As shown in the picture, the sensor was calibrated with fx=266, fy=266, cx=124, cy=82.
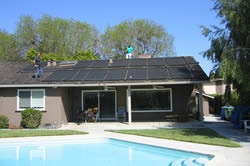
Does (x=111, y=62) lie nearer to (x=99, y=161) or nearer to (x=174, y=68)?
(x=174, y=68)

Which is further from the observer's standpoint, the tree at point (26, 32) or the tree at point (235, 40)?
the tree at point (26, 32)

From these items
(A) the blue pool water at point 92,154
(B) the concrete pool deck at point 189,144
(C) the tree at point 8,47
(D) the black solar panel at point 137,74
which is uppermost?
(C) the tree at point 8,47

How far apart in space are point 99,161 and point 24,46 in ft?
127

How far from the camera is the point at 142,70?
61.6ft

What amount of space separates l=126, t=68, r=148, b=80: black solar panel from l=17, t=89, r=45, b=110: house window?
19.1 feet

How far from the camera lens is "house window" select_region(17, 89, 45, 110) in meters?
17.5

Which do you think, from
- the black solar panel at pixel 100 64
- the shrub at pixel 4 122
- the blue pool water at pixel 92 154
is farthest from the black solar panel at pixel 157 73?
the shrub at pixel 4 122

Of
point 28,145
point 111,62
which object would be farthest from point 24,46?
point 28,145

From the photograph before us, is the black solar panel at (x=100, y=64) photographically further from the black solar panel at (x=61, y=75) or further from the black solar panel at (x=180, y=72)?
the black solar panel at (x=180, y=72)

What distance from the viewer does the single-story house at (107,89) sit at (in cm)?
1697

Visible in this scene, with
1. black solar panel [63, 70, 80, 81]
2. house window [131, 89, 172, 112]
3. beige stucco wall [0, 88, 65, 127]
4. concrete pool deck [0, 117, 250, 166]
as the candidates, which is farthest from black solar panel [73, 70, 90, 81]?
house window [131, 89, 172, 112]

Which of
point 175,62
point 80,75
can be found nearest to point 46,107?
point 80,75

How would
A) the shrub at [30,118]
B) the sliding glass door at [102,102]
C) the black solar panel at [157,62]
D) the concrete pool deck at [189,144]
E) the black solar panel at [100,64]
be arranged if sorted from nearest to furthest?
→ the concrete pool deck at [189,144] → the shrub at [30,118] → the sliding glass door at [102,102] → the black solar panel at [157,62] → the black solar panel at [100,64]

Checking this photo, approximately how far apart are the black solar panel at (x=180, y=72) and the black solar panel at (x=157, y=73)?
13.6 inches
